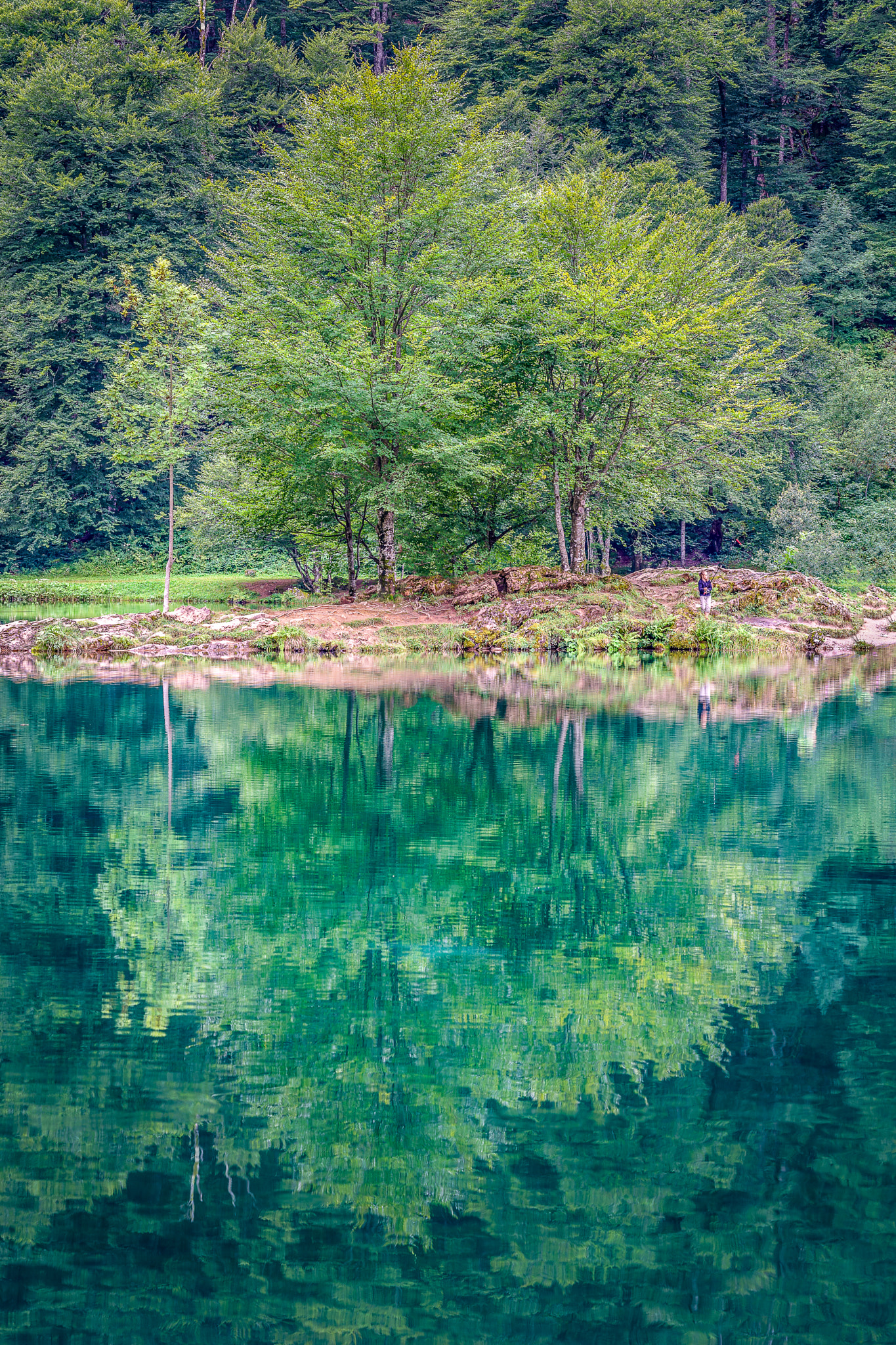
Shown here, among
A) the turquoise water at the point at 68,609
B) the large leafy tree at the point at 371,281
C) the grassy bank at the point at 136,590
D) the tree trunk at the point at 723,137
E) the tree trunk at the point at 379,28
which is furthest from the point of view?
the tree trunk at the point at 379,28

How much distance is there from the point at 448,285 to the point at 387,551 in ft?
21.7

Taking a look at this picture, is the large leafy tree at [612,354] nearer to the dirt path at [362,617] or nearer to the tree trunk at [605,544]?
the tree trunk at [605,544]

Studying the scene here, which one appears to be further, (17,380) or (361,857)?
(17,380)

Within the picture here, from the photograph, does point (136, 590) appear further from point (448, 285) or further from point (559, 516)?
point (448, 285)

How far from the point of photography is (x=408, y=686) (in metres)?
18.2

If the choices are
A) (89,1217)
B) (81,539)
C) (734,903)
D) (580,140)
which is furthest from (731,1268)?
(580,140)

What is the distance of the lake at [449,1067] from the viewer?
2.82 metres

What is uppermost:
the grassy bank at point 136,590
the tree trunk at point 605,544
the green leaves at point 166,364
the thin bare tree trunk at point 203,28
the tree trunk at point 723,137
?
the thin bare tree trunk at point 203,28

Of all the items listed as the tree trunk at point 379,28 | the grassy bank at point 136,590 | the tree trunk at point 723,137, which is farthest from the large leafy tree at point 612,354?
the tree trunk at point 379,28

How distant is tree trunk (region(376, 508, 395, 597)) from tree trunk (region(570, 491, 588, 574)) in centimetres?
465

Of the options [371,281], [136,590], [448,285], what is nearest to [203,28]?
[136,590]

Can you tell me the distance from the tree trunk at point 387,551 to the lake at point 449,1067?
21240 mm

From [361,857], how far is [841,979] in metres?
3.00

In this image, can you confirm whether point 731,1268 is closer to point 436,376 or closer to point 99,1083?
point 99,1083
